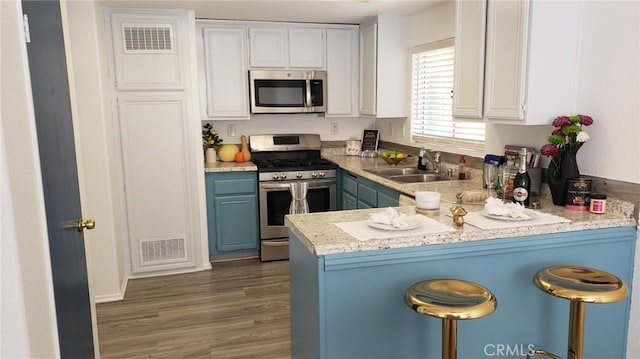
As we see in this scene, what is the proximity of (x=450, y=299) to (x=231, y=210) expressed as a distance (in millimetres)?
3069

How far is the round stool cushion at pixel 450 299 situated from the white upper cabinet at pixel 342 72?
327 cm

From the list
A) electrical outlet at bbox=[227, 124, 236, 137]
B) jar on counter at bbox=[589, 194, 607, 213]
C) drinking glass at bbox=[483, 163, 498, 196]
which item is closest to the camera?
jar on counter at bbox=[589, 194, 607, 213]

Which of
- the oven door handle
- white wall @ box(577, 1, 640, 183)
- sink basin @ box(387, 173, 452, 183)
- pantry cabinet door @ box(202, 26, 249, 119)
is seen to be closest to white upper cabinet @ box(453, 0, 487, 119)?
white wall @ box(577, 1, 640, 183)

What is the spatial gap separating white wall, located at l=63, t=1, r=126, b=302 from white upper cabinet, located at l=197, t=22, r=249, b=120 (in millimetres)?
951

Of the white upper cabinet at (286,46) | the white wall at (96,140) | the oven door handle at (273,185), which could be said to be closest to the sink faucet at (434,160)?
the oven door handle at (273,185)

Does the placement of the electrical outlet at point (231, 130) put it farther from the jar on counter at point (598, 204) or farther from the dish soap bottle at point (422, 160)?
the jar on counter at point (598, 204)

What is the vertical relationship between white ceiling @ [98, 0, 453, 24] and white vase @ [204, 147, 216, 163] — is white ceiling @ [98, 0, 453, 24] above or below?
above

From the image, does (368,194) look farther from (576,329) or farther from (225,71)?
(576,329)

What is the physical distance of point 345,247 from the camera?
189cm

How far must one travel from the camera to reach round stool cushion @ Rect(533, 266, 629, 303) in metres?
1.79

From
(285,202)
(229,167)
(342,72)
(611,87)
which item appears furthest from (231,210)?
(611,87)

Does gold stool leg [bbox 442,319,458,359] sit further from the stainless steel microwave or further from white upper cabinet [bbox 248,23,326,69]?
white upper cabinet [bbox 248,23,326,69]

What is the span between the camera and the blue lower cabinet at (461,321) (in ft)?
6.40

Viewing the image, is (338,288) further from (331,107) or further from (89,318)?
(331,107)
